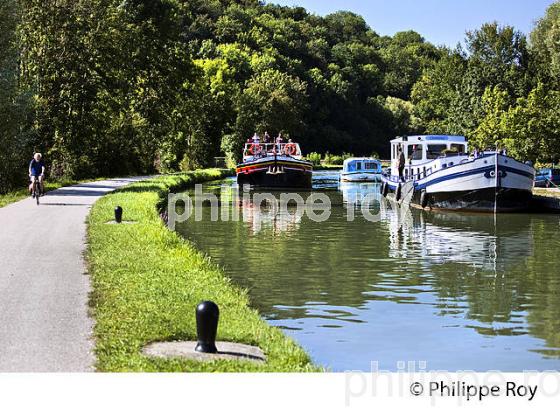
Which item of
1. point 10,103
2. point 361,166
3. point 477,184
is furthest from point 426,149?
point 361,166

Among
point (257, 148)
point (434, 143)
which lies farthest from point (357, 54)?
point (434, 143)

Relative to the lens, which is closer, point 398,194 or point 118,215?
point 118,215

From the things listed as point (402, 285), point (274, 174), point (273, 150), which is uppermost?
point (273, 150)

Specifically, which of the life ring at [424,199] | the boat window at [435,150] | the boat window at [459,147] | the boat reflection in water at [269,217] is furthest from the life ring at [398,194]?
the boat reflection in water at [269,217]

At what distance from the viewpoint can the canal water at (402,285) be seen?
11.9m

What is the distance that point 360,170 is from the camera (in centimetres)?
6938

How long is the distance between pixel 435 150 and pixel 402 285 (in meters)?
28.5

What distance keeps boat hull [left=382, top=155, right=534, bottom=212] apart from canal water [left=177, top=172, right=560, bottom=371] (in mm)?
3690

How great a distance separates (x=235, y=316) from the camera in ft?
40.1

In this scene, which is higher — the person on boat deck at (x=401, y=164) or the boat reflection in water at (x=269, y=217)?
the person on boat deck at (x=401, y=164)

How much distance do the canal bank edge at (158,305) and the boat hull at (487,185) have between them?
701 inches

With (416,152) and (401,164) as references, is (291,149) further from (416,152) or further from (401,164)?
(401,164)

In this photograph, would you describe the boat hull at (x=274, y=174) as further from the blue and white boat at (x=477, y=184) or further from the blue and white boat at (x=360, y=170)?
the blue and white boat at (x=477, y=184)

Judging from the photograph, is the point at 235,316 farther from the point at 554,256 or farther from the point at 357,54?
the point at 357,54
